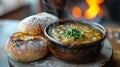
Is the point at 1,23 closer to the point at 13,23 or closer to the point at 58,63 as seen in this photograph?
the point at 13,23

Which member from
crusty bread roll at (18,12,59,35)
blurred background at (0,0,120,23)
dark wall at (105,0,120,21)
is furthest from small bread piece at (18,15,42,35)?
dark wall at (105,0,120,21)

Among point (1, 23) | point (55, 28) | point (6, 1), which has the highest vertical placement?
point (55, 28)

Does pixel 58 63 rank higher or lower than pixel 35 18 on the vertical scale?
lower

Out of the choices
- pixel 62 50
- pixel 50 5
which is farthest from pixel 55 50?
pixel 50 5

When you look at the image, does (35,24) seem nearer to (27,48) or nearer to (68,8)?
(27,48)

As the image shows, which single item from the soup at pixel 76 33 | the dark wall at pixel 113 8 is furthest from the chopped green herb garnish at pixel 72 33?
the dark wall at pixel 113 8

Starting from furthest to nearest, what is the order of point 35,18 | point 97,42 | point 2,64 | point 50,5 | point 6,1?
1. point 6,1
2. point 50,5
3. point 35,18
4. point 2,64
5. point 97,42

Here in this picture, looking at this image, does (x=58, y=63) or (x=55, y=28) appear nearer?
(x=58, y=63)

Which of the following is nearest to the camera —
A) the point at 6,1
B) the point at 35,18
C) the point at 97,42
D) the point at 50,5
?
the point at 97,42

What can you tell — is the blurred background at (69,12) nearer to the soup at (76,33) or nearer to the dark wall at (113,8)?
the dark wall at (113,8)
